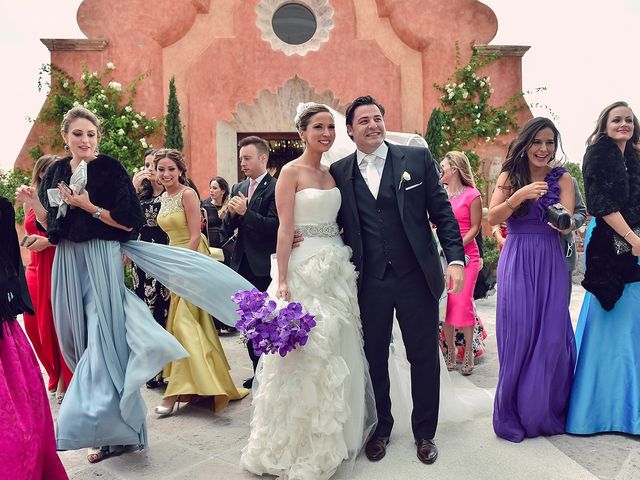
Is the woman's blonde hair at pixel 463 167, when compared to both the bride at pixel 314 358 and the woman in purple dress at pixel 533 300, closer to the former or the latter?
the woman in purple dress at pixel 533 300

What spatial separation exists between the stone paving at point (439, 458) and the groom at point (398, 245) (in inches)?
6.5

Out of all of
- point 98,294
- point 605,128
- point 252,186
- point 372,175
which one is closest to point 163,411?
point 98,294

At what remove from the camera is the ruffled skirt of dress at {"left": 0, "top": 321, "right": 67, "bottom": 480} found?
2424 mm

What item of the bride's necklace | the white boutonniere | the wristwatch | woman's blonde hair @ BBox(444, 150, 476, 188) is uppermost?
woman's blonde hair @ BBox(444, 150, 476, 188)

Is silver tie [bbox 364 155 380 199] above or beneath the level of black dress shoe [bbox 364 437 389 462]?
above

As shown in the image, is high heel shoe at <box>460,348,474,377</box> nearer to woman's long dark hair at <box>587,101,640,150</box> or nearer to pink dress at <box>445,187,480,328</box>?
pink dress at <box>445,187,480,328</box>

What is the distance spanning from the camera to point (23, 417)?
2.54 metres

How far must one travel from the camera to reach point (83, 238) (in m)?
3.51

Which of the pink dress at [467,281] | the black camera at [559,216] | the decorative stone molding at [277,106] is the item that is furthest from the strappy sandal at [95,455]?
the decorative stone molding at [277,106]

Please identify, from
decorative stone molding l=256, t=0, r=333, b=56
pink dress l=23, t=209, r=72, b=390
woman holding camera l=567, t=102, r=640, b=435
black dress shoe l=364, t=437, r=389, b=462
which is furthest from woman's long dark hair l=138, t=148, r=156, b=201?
decorative stone molding l=256, t=0, r=333, b=56

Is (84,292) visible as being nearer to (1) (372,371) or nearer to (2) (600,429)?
(1) (372,371)

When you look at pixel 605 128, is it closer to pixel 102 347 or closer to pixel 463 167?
pixel 463 167

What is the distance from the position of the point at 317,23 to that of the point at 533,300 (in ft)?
31.3

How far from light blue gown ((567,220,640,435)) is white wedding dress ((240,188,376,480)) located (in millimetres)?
1553
